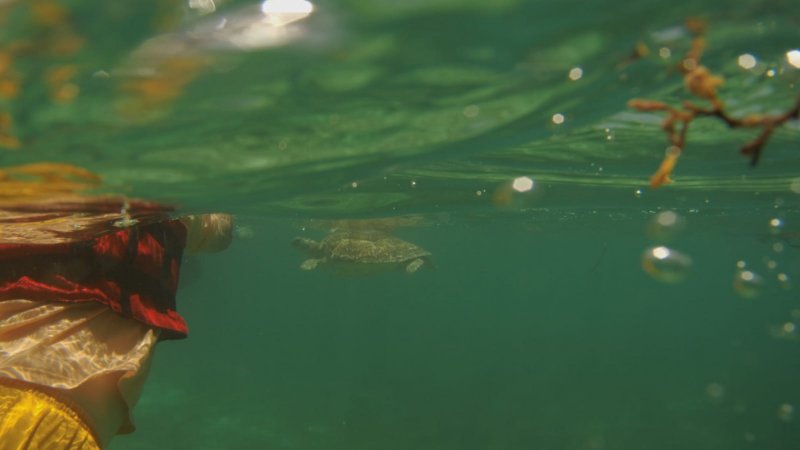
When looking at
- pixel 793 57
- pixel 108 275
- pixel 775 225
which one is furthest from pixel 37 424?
pixel 775 225

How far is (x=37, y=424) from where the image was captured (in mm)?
4617

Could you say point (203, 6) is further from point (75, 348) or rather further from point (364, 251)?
point (364, 251)

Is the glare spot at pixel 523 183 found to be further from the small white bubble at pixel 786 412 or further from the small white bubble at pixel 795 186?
the small white bubble at pixel 786 412

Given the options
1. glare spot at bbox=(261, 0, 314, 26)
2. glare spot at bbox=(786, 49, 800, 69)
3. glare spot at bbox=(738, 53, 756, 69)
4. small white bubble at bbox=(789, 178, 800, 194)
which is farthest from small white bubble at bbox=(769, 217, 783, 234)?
glare spot at bbox=(261, 0, 314, 26)

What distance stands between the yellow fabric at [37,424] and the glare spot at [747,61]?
8.45 m

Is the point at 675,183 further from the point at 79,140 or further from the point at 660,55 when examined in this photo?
the point at 79,140

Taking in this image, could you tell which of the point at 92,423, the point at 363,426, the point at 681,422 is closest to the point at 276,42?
the point at 92,423

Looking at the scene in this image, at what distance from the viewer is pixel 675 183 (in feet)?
56.8

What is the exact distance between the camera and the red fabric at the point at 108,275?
568 centimetres

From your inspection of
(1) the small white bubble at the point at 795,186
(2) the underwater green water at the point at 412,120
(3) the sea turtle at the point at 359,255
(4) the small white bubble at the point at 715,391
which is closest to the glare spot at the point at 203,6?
(2) the underwater green water at the point at 412,120

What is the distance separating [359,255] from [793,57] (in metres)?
15.8

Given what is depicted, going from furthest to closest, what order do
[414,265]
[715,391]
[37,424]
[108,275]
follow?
[715,391] → [414,265] → [108,275] → [37,424]

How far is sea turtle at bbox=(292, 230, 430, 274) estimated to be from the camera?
20.6 metres

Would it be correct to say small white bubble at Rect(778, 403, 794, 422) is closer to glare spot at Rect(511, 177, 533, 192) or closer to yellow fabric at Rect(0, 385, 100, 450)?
glare spot at Rect(511, 177, 533, 192)
